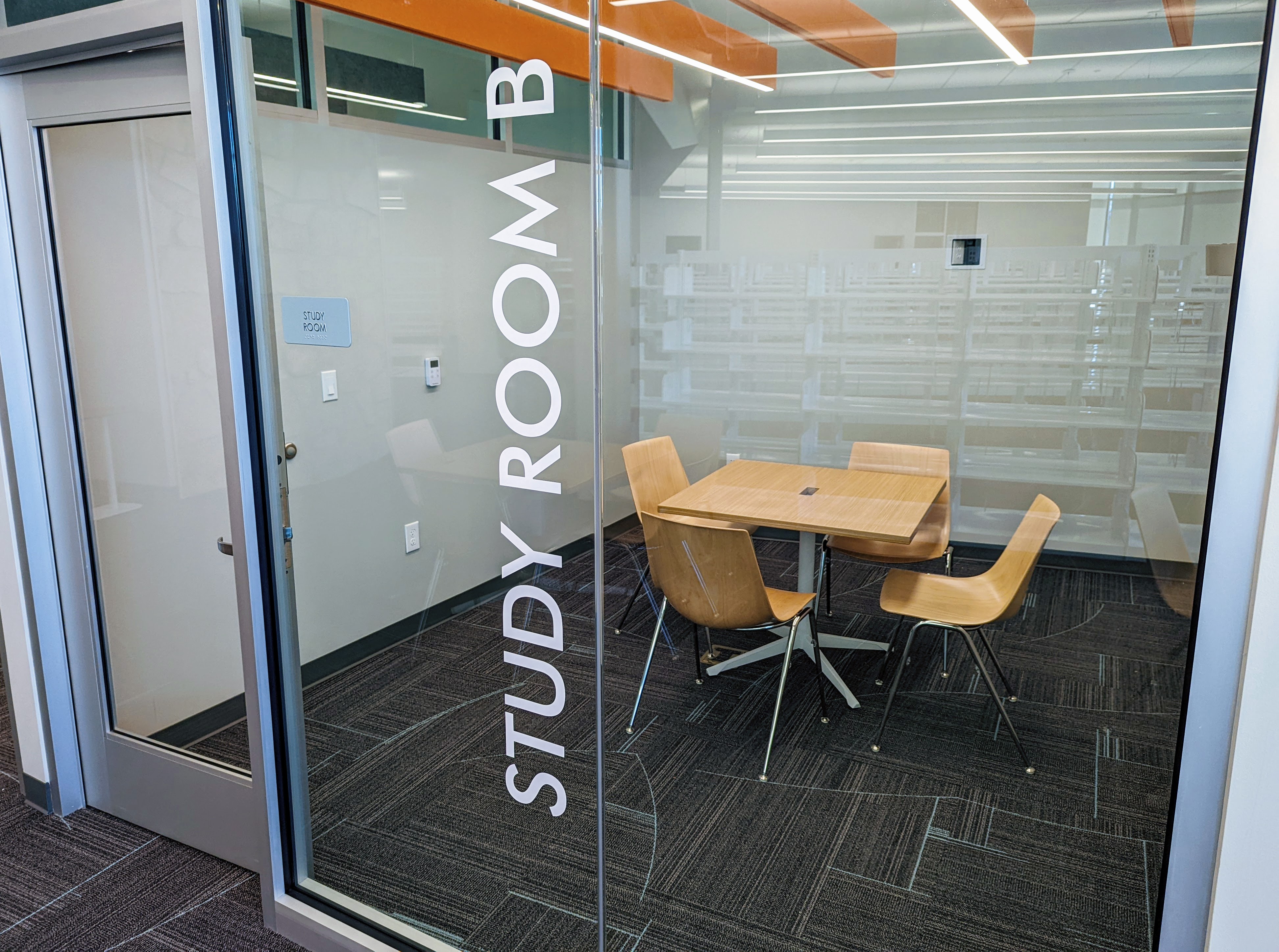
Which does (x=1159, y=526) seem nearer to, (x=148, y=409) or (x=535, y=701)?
(x=535, y=701)

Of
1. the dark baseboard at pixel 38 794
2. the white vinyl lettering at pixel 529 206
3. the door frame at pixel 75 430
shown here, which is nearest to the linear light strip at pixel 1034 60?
the white vinyl lettering at pixel 529 206

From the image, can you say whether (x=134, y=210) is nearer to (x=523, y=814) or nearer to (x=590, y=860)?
(x=523, y=814)

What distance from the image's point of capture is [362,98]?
179 cm

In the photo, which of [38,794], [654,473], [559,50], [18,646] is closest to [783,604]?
[654,473]

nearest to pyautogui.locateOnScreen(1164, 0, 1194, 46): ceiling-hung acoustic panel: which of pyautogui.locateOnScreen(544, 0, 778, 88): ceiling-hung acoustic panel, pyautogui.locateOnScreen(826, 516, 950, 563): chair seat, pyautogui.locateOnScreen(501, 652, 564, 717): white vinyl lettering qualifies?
pyautogui.locateOnScreen(544, 0, 778, 88): ceiling-hung acoustic panel

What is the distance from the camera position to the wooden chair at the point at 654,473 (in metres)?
1.67

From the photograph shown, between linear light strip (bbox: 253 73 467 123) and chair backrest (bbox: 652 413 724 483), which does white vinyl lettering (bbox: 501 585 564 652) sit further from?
linear light strip (bbox: 253 73 467 123)

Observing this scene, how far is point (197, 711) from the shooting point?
104 inches

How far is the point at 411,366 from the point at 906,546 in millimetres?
992

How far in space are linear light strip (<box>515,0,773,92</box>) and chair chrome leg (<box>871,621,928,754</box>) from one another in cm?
96

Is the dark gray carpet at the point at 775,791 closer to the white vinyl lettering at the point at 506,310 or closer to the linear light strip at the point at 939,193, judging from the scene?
the white vinyl lettering at the point at 506,310

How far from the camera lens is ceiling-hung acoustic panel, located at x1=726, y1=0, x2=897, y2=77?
4.53 feet

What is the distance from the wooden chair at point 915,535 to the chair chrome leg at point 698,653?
1.02ft

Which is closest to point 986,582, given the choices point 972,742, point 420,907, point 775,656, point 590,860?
point 972,742
